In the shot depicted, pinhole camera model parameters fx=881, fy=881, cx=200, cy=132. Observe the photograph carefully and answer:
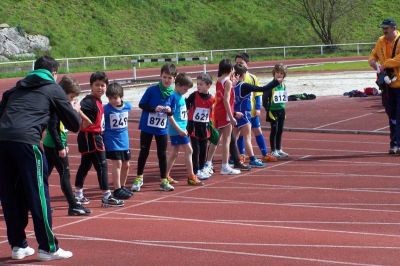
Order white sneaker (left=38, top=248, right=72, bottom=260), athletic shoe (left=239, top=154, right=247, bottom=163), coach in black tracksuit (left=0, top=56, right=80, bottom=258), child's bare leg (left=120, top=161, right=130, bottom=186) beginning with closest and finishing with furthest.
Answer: coach in black tracksuit (left=0, top=56, right=80, bottom=258) < white sneaker (left=38, top=248, right=72, bottom=260) < child's bare leg (left=120, top=161, right=130, bottom=186) < athletic shoe (left=239, top=154, right=247, bottom=163)

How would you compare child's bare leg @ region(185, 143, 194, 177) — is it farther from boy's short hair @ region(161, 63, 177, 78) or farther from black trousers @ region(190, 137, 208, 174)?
boy's short hair @ region(161, 63, 177, 78)

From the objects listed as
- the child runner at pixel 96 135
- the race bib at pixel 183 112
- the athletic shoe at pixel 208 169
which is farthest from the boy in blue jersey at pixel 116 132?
the athletic shoe at pixel 208 169

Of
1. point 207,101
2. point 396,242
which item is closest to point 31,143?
point 396,242

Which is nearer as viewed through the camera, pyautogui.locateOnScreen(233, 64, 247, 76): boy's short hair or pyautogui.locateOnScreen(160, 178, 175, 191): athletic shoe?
pyautogui.locateOnScreen(160, 178, 175, 191): athletic shoe

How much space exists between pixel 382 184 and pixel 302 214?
93.9 inches

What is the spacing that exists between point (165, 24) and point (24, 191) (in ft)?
169

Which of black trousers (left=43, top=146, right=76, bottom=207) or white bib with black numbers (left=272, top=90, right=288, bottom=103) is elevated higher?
white bib with black numbers (left=272, top=90, right=288, bottom=103)

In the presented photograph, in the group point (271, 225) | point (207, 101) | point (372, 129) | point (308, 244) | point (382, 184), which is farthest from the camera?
point (372, 129)

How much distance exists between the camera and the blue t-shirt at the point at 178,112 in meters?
12.1

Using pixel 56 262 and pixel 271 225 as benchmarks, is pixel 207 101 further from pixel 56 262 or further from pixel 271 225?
pixel 56 262

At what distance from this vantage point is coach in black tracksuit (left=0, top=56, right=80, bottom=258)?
25.1ft

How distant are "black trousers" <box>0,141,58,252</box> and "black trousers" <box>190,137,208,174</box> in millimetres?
5277

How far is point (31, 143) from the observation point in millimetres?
7652

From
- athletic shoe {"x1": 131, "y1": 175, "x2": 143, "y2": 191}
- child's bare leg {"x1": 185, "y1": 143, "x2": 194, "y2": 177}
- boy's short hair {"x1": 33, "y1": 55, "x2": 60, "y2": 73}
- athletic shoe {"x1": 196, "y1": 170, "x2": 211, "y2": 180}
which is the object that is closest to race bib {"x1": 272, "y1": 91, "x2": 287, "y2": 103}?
athletic shoe {"x1": 196, "y1": 170, "x2": 211, "y2": 180}
